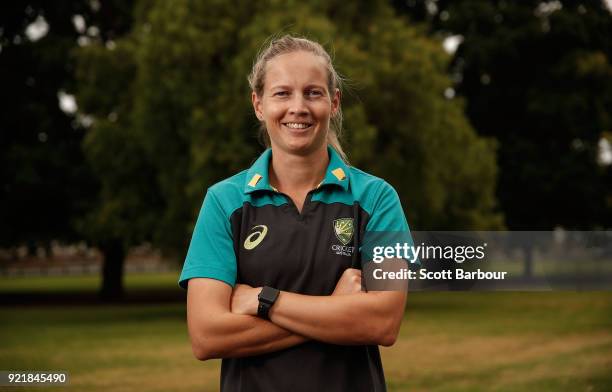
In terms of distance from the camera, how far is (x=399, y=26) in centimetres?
2703

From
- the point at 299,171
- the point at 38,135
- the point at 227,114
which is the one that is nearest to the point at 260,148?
the point at 227,114

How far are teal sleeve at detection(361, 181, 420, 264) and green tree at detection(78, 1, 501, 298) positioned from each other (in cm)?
1833

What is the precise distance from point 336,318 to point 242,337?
0.33 metres

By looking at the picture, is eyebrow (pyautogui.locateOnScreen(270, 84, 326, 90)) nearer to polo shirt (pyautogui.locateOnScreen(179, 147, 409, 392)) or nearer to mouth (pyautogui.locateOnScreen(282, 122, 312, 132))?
mouth (pyautogui.locateOnScreen(282, 122, 312, 132))

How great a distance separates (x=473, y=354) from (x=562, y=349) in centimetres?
186

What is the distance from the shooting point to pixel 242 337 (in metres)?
3.14

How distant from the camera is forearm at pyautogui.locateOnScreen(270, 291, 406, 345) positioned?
3.06 metres

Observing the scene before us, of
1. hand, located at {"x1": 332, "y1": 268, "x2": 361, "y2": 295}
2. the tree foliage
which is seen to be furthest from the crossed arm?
the tree foliage

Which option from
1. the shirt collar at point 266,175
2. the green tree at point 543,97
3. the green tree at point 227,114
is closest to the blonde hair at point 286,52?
the shirt collar at point 266,175

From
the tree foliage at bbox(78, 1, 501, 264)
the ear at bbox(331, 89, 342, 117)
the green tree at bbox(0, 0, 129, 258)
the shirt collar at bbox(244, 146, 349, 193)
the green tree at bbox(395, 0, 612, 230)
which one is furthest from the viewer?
the green tree at bbox(395, 0, 612, 230)

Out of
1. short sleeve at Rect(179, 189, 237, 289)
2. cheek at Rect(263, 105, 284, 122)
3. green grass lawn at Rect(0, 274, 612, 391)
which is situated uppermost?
cheek at Rect(263, 105, 284, 122)

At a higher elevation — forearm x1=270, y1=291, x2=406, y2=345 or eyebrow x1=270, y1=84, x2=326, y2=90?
eyebrow x1=270, y1=84, x2=326, y2=90

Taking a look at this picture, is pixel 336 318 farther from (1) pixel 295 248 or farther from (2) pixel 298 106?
(2) pixel 298 106

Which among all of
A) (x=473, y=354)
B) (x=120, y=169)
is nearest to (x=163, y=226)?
(x=120, y=169)
